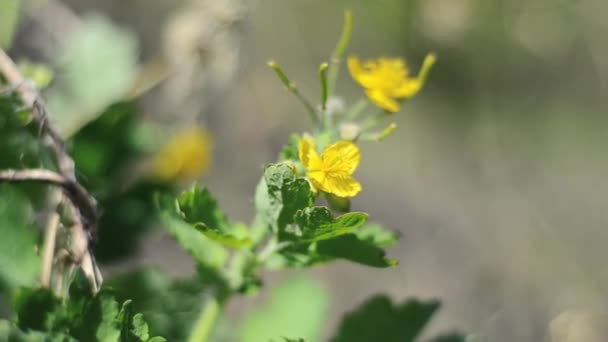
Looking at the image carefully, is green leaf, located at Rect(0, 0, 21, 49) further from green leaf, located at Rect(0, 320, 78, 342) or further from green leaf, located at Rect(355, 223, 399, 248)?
green leaf, located at Rect(355, 223, 399, 248)

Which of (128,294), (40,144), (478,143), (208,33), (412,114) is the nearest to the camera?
(40,144)

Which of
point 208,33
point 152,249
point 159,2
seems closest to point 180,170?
point 208,33

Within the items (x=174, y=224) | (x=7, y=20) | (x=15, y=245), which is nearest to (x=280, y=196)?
(x=174, y=224)

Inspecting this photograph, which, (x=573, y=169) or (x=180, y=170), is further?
(x=573, y=169)

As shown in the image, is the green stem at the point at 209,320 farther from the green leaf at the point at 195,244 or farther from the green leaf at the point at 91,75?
the green leaf at the point at 91,75

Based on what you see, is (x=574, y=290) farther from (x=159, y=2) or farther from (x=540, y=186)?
(x=159, y=2)

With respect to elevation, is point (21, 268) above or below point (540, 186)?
below
